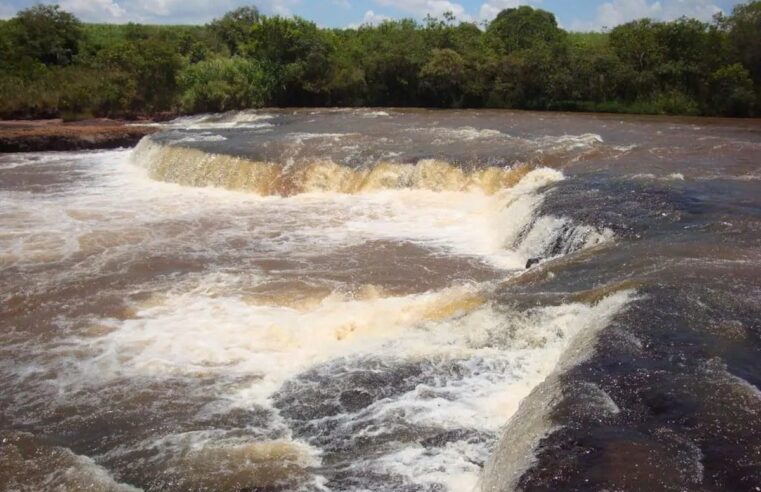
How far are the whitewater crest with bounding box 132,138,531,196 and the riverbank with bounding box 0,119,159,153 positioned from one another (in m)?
7.30

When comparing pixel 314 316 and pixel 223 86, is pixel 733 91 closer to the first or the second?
pixel 223 86

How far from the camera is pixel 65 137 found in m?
24.7

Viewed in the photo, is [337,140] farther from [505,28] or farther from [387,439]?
[505,28]

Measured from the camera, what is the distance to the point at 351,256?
11516 millimetres

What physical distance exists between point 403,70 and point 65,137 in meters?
16.1

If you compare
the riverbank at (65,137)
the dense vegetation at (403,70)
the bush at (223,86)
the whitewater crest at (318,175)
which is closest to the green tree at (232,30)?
the dense vegetation at (403,70)

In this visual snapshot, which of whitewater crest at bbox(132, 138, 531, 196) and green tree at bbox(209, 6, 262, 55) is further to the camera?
green tree at bbox(209, 6, 262, 55)

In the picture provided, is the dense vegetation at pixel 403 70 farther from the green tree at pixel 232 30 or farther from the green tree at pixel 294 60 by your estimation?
the green tree at pixel 232 30

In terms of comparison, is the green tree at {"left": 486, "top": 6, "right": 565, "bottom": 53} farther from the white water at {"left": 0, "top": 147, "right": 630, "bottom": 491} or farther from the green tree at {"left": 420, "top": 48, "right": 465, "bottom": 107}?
the white water at {"left": 0, "top": 147, "right": 630, "bottom": 491}

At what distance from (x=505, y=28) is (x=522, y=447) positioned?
126ft

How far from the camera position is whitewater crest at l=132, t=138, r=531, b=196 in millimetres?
15273

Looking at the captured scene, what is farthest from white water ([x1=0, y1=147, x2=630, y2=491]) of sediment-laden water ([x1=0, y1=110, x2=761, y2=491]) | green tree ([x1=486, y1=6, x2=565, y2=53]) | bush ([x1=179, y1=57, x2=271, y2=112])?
green tree ([x1=486, y1=6, x2=565, y2=53])

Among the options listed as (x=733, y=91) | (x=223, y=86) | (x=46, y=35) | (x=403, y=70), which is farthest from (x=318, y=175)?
(x=46, y=35)

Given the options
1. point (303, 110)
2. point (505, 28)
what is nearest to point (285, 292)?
point (303, 110)
